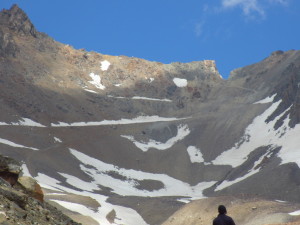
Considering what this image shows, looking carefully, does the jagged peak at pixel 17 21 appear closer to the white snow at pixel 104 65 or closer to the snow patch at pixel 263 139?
the white snow at pixel 104 65

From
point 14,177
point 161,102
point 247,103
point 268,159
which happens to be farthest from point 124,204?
point 161,102

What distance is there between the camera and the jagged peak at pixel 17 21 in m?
186

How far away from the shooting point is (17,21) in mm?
188000

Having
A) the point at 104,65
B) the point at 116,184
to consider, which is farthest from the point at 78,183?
Result: the point at 104,65

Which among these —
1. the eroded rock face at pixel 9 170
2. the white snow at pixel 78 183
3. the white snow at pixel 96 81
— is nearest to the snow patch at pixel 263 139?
the white snow at pixel 78 183

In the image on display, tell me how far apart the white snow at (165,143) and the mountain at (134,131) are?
Answer: 2.15 feet

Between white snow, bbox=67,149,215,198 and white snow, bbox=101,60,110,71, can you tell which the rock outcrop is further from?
white snow, bbox=101,60,110,71

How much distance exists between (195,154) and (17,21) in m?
95.0

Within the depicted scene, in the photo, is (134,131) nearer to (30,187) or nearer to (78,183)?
(78,183)

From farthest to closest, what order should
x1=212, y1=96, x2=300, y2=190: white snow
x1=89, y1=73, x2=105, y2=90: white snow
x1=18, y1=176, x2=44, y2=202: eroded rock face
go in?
x1=89, y1=73, x2=105, y2=90: white snow → x1=212, y1=96, x2=300, y2=190: white snow → x1=18, y1=176, x2=44, y2=202: eroded rock face

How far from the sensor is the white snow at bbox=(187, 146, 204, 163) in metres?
128

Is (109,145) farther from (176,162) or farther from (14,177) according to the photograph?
(14,177)

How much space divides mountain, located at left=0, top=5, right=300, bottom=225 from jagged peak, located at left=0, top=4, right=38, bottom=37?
0.38 metres

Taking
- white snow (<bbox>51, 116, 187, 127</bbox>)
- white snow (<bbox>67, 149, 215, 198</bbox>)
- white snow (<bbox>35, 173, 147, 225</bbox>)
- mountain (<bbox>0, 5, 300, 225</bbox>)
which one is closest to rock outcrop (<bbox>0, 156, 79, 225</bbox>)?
mountain (<bbox>0, 5, 300, 225</bbox>)
